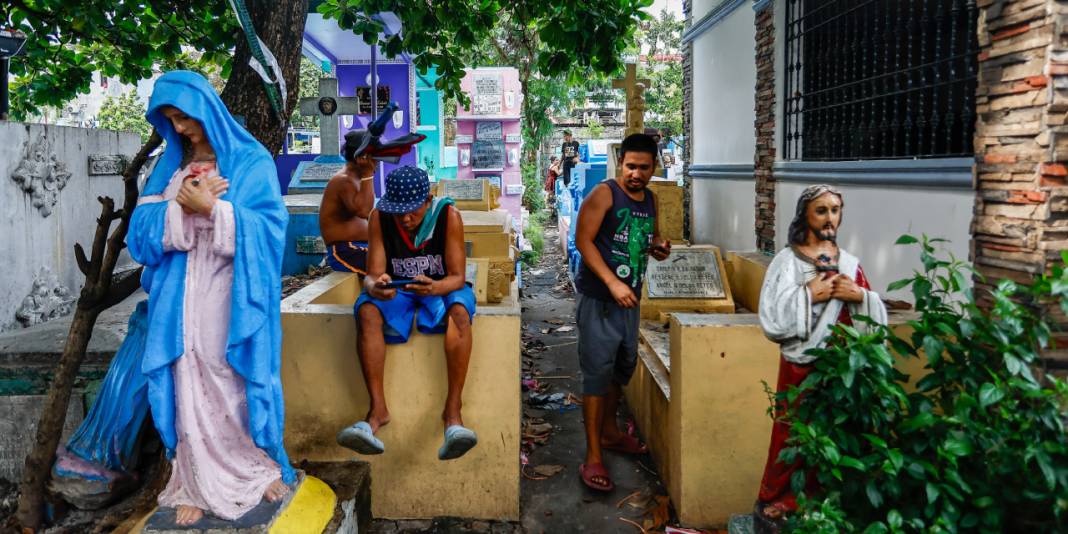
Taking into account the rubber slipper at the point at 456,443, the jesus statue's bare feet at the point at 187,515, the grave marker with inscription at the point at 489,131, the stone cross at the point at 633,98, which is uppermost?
the grave marker with inscription at the point at 489,131

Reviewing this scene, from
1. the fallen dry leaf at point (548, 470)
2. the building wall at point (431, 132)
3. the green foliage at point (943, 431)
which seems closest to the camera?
the green foliage at point (943, 431)

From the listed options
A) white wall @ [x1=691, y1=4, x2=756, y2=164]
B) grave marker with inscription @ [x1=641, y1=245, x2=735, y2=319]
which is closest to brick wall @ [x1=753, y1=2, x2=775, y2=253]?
white wall @ [x1=691, y1=4, x2=756, y2=164]

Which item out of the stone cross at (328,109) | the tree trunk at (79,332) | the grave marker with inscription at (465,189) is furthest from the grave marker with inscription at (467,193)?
the tree trunk at (79,332)

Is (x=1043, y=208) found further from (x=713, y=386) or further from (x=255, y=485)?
(x=255, y=485)

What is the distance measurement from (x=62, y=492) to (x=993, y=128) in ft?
16.2

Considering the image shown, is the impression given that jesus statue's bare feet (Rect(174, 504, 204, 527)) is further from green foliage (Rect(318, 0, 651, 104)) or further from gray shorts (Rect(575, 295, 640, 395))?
green foliage (Rect(318, 0, 651, 104))

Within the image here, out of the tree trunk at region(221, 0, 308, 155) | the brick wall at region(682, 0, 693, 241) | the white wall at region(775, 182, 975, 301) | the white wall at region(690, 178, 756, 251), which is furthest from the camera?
the brick wall at region(682, 0, 693, 241)

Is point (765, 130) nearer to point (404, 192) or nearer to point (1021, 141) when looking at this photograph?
point (1021, 141)

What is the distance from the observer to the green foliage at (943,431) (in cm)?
245

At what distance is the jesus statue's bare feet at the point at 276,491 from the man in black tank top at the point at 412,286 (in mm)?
559

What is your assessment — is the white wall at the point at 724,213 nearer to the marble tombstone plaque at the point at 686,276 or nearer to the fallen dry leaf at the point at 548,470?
the marble tombstone plaque at the point at 686,276

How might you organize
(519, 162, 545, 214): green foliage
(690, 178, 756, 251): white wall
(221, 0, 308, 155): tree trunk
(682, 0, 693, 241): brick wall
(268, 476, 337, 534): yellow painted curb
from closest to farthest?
(268, 476, 337, 534): yellow painted curb → (221, 0, 308, 155): tree trunk → (690, 178, 756, 251): white wall → (682, 0, 693, 241): brick wall → (519, 162, 545, 214): green foliage

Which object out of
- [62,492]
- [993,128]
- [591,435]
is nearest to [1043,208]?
[993,128]

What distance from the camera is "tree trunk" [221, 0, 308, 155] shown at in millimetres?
4543
